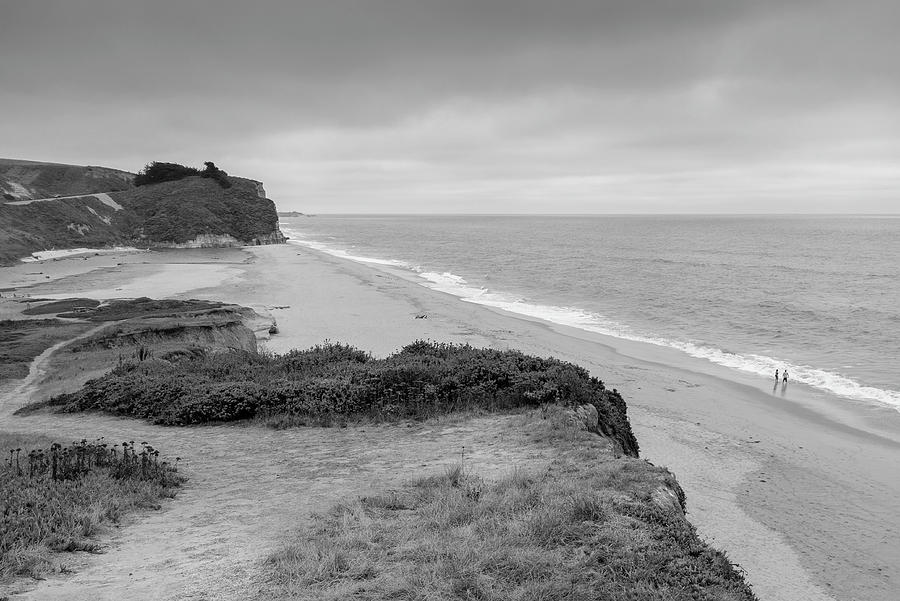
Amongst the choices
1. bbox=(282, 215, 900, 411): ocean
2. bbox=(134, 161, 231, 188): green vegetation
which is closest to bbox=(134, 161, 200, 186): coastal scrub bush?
bbox=(134, 161, 231, 188): green vegetation

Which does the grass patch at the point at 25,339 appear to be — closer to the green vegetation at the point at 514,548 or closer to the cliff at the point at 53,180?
the green vegetation at the point at 514,548

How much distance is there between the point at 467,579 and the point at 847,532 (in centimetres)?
1125

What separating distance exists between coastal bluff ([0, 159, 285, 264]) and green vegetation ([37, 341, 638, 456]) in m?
72.2

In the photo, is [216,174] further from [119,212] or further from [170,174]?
[119,212]

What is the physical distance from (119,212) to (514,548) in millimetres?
124230

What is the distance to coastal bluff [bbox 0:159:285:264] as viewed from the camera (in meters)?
88.8

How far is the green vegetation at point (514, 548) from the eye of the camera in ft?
19.8

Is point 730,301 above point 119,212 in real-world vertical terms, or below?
below

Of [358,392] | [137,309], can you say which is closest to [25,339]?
[137,309]

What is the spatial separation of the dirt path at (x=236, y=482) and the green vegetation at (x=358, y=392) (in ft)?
2.13

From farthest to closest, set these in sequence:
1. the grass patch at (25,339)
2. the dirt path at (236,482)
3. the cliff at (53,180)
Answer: the cliff at (53,180) < the grass patch at (25,339) < the dirt path at (236,482)

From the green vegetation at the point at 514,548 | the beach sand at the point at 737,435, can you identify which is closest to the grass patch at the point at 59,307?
the beach sand at the point at 737,435

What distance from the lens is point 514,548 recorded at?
671 cm

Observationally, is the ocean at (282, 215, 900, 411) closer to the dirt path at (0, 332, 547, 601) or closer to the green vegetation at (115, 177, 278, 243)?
the dirt path at (0, 332, 547, 601)
